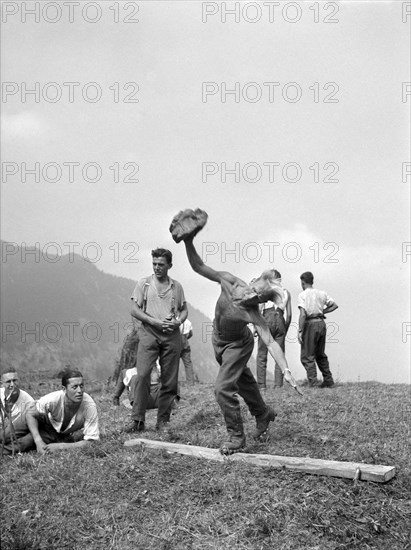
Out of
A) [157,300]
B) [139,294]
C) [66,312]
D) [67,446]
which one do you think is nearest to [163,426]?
[67,446]

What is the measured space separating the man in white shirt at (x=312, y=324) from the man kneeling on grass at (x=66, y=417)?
5389 mm

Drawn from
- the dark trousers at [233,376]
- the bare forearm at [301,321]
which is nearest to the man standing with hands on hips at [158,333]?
the dark trousers at [233,376]

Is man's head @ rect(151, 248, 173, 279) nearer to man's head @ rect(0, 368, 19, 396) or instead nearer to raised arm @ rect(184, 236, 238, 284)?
raised arm @ rect(184, 236, 238, 284)

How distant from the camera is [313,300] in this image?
39.4 feet

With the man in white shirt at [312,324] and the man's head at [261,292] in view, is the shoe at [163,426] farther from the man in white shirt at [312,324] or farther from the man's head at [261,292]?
the man in white shirt at [312,324]

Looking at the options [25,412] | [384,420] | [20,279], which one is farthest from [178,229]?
[20,279]

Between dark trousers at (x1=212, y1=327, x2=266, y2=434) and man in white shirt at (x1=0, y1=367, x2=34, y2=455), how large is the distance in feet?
8.02

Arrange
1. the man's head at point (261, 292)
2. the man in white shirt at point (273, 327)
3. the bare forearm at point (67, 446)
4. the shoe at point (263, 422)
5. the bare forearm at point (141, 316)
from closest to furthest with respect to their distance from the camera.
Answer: the man's head at point (261, 292), the bare forearm at point (67, 446), the shoe at point (263, 422), the bare forearm at point (141, 316), the man in white shirt at point (273, 327)

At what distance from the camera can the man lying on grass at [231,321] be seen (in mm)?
6605

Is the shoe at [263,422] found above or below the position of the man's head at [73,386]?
below

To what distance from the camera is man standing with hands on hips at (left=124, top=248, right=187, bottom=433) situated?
8289 millimetres

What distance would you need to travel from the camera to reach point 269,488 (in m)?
5.83

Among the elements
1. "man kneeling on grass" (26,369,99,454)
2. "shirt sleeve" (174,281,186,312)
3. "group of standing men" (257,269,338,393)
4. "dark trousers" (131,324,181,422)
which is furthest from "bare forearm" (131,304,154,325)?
"group of standing men" (257,269,338,393)

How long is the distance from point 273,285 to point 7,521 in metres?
3.22
